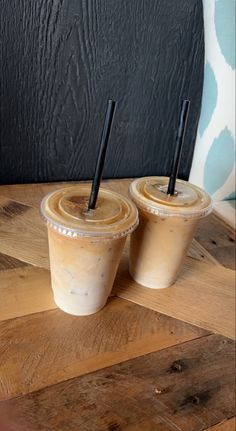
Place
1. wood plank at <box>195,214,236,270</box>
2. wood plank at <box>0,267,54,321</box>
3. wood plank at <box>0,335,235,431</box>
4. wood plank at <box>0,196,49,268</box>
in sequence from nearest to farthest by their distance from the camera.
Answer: wood plank at <box>0,335,235,431</box>, wood plank at <box>0,267,54,321</box>, wood plank at <box>0,196,49,268</box>, wood plank at <box>195,214,236,270</box>

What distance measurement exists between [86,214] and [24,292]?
0.18 metres

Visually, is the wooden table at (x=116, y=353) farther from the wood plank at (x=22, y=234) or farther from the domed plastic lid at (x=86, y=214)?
the domed plastic lid at (x=86, y=214)

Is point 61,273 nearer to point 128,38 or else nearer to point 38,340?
point 38,340

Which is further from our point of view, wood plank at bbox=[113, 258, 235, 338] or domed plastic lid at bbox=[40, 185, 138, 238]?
wood plank at bbox=[113, 258, 235, 338]

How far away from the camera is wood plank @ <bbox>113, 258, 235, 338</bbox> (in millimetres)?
698

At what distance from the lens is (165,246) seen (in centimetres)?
70

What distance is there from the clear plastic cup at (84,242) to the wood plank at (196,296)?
0.28 ft

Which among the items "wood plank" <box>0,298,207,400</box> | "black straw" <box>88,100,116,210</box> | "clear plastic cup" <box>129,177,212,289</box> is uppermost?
"black straw" <box>88,100,116,210</box>

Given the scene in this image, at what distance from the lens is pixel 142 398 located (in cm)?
54

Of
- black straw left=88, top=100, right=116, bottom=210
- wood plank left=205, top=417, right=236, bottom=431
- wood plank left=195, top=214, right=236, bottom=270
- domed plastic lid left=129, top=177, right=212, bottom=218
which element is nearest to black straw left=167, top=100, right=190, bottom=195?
domed plastic lid left=129, top=177, right=212, bottom=218

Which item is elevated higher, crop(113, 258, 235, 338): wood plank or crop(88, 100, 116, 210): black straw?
crop(88, 100, 116, 210): black straw

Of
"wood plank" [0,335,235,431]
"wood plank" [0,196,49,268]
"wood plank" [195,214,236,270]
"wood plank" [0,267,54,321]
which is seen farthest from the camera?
"wood plank" [195,214,236,270]

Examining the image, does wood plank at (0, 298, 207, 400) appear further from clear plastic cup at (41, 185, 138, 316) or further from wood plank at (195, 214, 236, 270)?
wood plank at (195, 214, 236, 270)

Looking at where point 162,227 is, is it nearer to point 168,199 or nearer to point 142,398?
point 168,199
